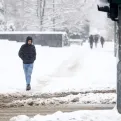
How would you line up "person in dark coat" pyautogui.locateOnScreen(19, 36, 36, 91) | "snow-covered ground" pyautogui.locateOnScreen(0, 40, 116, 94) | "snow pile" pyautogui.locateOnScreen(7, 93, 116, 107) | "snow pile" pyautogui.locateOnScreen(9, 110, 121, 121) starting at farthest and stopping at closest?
"snow-covered ground" pyautogui.locateOnScreen(0, 40, 116, 94) < "person in dark coat" pyautogui.locateOnScreen(19, 36, 36, 91) < "snow pile" pyautogui.locateOnScreen(7, 93, 116, 107) < "snow pile" pyautogui.locateOnScreen(9, 110, 121, 121)

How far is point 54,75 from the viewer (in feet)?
70.8

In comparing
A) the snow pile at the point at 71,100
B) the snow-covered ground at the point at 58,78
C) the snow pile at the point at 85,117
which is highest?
the snow pile at the point at 85,117

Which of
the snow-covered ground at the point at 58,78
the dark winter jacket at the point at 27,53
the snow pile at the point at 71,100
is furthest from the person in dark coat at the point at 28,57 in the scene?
the snow pile at the point at 71,100

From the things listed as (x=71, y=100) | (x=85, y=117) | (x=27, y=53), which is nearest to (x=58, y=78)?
(x=27, y=53)

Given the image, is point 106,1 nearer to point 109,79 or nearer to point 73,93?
point 73,93

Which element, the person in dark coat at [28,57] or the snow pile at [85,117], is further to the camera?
the person in dark coat at [28,57]

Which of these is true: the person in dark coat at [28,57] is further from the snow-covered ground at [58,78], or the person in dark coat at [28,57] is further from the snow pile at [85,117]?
the snow pile at [85,117]

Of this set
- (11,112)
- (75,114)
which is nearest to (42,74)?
(11,112)

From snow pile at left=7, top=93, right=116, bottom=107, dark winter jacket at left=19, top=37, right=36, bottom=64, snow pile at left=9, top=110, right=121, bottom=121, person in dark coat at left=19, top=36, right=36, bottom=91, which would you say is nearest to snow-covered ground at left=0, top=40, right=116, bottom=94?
person in dark coat at left=19, top=36, right=36, bottom=91

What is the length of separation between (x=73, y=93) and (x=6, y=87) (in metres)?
2.90

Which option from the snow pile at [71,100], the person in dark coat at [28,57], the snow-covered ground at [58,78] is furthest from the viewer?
the snow-covered ground at [58,78]

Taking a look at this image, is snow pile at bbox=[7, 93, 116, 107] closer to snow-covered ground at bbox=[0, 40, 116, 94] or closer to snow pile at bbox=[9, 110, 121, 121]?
snow-covered ground at bbox=[0, 40, 116, 94]

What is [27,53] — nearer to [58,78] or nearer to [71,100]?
[71,100]

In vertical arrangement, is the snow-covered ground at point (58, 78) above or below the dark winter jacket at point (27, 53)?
below
